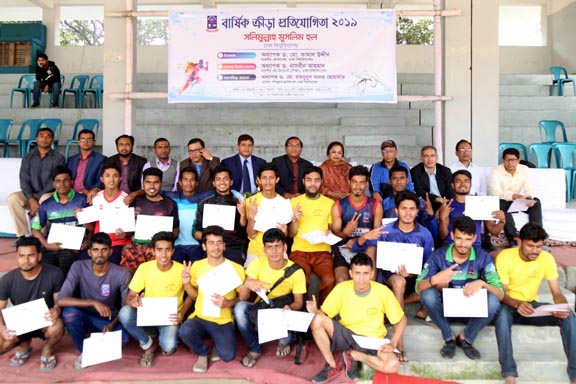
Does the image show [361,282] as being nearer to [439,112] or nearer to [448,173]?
[448,173]

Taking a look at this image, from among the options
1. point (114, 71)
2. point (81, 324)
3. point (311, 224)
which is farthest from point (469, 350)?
point (114, 71)

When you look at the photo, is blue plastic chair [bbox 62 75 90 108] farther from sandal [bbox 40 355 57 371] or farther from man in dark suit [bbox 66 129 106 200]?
sandal [bbox 40 355 57 371]

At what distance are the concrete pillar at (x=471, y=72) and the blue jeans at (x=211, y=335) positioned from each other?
409 cm

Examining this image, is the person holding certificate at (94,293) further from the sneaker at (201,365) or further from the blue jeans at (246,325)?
the blue jeans at (246,325)

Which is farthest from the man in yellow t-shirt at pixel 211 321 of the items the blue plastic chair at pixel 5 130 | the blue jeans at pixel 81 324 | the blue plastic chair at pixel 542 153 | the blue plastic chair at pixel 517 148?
the blue plastic chair at pixel 5 130

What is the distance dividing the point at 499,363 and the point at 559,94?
32.9ft

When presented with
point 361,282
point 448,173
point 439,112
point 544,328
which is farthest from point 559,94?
point 361,282

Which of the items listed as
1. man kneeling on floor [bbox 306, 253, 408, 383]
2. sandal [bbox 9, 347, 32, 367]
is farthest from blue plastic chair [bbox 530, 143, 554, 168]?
sandal [bbox 9, 347, 32, 367]

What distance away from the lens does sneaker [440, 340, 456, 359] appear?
367 centimetres

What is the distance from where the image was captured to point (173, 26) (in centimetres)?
609

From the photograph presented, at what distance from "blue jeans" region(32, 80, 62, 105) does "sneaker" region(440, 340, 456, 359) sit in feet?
33.4

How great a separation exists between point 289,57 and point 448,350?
13.0 feet

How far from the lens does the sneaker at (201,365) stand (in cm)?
361

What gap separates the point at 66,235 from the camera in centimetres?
441
